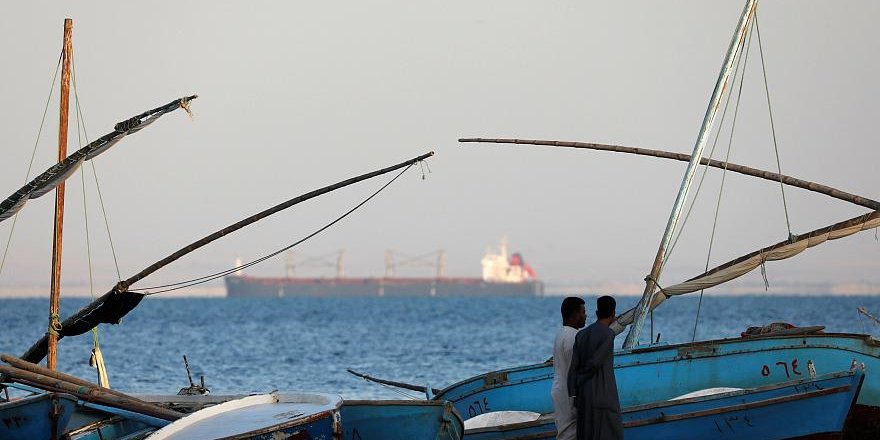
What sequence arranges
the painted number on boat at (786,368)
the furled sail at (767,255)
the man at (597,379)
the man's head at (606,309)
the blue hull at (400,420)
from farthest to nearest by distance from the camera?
the furled sail at (767,255) → the painted number on boat at (786,368) → the blue hull at (400,420) → the man's head at (606,309) → the man at (597,379)

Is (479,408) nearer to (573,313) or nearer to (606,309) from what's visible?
(573,313)

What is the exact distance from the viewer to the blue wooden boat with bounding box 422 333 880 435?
18.0 meters

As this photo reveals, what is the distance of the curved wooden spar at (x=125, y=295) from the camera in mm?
21312

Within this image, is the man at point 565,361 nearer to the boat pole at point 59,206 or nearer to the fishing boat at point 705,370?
the fishing boat at point 705,370

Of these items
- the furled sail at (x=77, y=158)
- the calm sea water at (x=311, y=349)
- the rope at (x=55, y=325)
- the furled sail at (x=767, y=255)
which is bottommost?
the calm sea water at (x=311, y=349)

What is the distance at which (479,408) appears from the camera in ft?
63.4

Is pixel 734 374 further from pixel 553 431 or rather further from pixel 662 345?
pixel 553 431

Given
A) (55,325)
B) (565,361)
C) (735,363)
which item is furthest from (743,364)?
(55,325)

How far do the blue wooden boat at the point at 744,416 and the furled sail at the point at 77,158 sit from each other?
7.90 m

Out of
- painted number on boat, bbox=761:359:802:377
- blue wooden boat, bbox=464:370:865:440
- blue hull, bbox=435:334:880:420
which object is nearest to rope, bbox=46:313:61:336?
blue hull, bbox=435:334:880:420

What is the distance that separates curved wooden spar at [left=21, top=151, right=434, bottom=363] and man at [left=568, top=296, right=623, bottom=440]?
779 cm

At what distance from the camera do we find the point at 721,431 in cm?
1634

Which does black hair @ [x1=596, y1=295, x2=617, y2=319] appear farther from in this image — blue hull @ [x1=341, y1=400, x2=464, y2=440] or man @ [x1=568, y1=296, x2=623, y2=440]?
blue hull @ [x1=341, y1=400, x2=464, y2=440]

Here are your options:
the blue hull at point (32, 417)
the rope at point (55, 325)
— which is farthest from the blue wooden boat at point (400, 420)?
the rope at point (55, 325)
